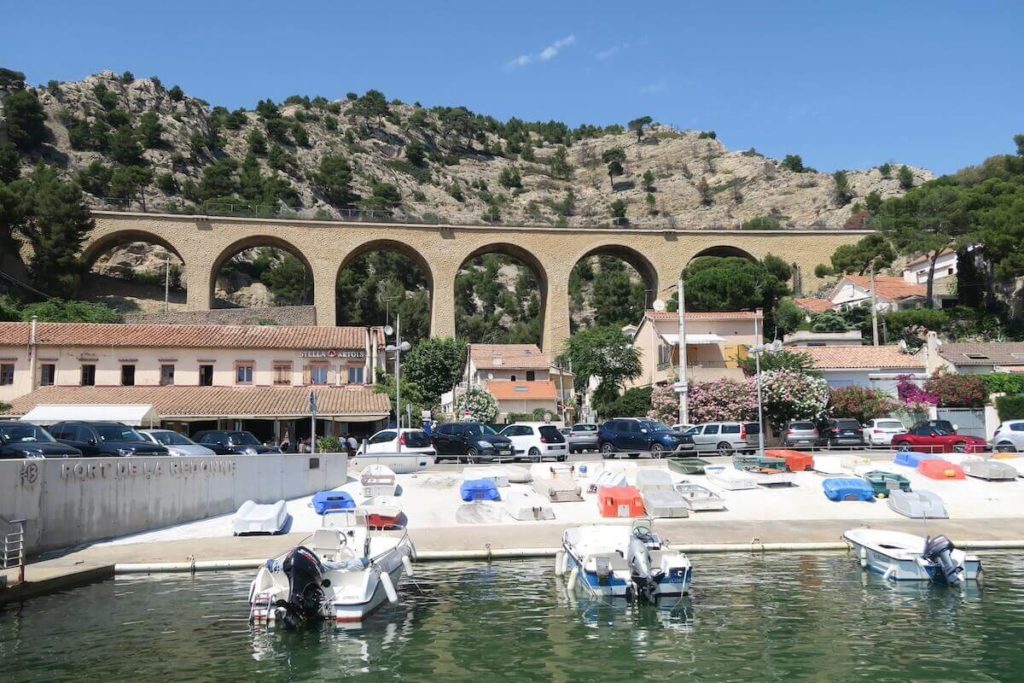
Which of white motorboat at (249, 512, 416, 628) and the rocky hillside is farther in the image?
the rocky hillside

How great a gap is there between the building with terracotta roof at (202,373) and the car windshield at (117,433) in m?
10.2

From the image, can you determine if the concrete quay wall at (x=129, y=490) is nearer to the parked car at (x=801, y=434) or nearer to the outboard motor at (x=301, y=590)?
the outboard motor at (x=301, y=590)

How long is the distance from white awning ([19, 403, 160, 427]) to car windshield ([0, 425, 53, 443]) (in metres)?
9.72

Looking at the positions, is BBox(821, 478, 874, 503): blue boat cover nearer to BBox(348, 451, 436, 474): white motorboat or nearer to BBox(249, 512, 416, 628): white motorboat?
BBox(348, 451, 436, 474): white motorboat

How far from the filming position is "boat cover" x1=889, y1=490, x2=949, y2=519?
68.5ft

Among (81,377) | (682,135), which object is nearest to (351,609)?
(81,377)

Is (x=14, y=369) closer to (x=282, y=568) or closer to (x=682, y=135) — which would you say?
(x=282, y=568)

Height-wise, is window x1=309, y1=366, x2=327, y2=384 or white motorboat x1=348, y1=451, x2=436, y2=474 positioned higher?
window x1=309, y1=366, x2=327, y2=384

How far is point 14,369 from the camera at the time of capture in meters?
37.5

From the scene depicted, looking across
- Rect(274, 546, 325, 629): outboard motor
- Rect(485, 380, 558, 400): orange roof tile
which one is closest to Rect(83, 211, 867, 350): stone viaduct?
Rect(485, 380, 558, 400): orange roof tile

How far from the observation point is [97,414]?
30656 mm

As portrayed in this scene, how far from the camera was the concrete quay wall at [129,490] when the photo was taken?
16062mm

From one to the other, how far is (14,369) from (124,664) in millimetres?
32068

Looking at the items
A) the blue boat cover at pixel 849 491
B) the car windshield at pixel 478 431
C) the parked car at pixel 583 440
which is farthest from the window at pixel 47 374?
the blue boat cover at pixel 849 491
